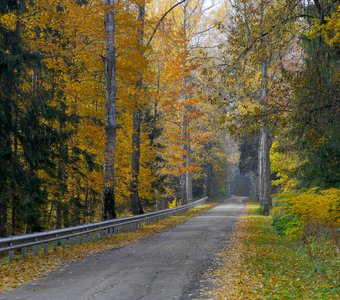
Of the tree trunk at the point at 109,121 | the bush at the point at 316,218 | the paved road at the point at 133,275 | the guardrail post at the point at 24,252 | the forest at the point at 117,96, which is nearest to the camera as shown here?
the paved road at the point at 133,275

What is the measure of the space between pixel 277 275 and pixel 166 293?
9.69 feet

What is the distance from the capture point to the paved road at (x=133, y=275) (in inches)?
331

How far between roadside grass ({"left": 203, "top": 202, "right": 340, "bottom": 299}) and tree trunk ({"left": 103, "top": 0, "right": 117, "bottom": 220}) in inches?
266

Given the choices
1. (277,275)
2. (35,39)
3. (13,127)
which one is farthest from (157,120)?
(277,275)

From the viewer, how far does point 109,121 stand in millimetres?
20266

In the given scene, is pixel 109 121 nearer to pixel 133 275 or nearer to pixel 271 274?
pixel 133 275

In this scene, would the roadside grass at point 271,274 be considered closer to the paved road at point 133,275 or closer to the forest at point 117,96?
the paved road at point 133,275

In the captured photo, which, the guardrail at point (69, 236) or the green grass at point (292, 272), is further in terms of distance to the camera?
the guardrail at point (69, 236)

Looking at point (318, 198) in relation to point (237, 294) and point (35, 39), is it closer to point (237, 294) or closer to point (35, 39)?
point (237, 294)

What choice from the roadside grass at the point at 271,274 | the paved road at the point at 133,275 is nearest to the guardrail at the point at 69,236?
the paved road at the point at 133,275

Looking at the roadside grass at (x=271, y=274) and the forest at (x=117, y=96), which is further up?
the forest at (x=117, y=96)

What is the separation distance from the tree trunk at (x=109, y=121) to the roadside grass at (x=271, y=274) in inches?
266

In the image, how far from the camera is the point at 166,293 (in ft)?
27.6

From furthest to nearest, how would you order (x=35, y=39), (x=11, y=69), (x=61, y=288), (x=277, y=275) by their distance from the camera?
(x=35, y=39) → (x=11, y=69) → (x=277, y=275) → (x=61, y=288)
